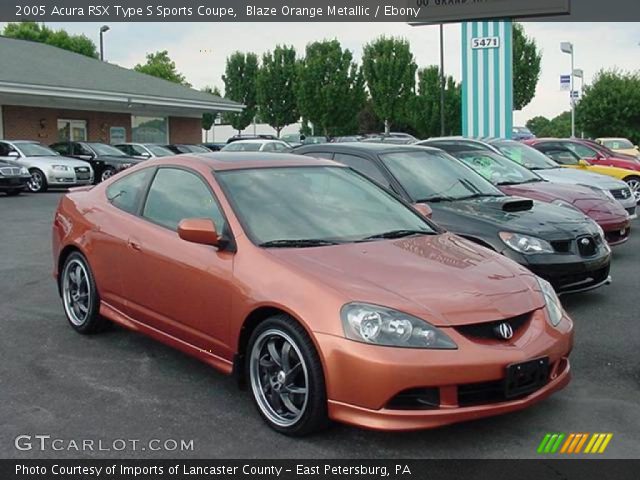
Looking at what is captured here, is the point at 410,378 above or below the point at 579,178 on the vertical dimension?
below

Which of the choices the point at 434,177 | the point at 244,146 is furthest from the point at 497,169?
the point at 244,146

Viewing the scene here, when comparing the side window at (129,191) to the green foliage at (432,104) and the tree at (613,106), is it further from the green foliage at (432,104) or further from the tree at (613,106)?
the green foliage at (432,104)

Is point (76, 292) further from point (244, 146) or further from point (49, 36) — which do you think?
point (49, 36)

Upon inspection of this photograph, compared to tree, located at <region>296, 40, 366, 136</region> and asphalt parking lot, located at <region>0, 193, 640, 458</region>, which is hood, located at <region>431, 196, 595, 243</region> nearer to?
asphalt parking lot, located at <region>0, 193, 640, 458</region>

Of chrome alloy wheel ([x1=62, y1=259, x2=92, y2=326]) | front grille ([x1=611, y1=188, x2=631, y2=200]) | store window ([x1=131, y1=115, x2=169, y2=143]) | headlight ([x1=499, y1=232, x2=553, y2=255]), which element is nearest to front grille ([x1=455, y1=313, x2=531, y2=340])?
headlight ([x1=499, y1=232, x2=553, y2=255])

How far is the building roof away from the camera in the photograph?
81.6 feet

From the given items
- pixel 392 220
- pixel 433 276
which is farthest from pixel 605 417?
pixel 392 220

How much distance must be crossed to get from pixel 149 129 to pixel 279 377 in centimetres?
2991

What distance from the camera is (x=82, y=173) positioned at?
2016 cm

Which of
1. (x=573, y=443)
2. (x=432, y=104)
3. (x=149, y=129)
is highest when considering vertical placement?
(x=432, y=104)

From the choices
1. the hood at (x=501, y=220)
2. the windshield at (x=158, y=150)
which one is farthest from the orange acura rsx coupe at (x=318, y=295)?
the windshield at (x=158, y=150)

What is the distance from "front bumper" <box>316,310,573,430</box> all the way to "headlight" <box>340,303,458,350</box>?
0.04 m

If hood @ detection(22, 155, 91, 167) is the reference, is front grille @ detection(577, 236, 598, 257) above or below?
below
